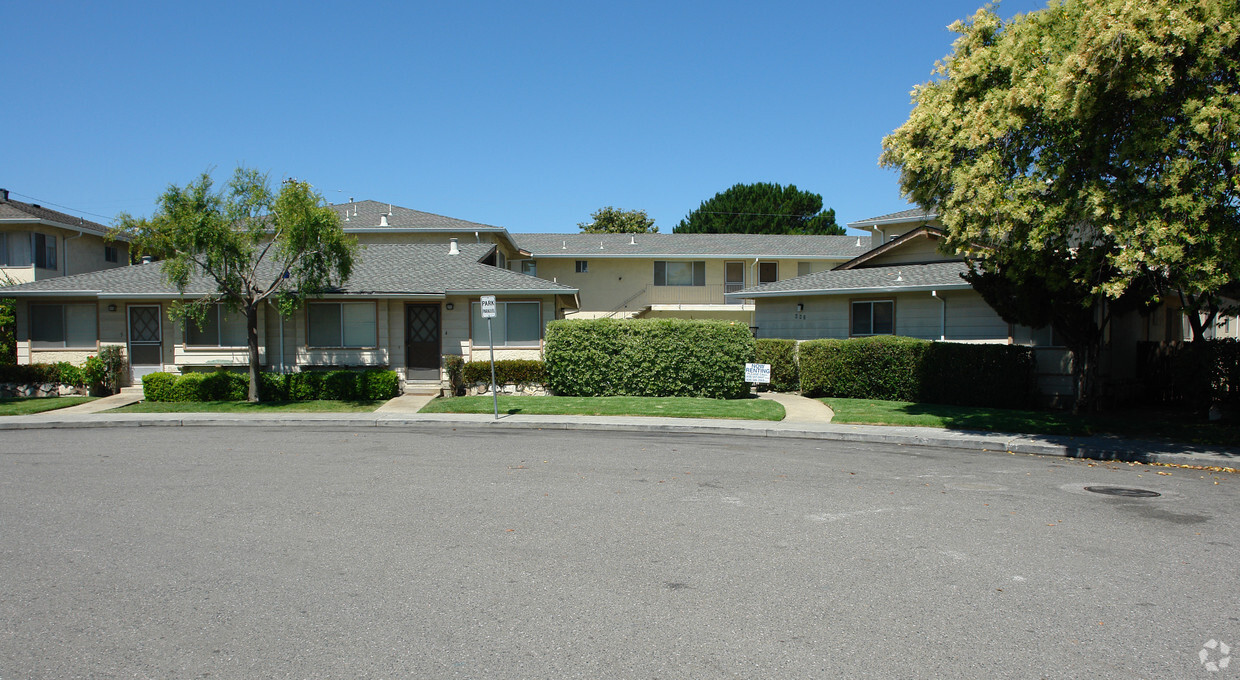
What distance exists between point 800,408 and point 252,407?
44.2 feet

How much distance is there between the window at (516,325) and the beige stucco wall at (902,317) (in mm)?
7603

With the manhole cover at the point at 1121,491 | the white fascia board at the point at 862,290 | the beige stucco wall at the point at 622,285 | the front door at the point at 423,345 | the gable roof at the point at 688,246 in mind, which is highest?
the gable roof at the point at 688,246

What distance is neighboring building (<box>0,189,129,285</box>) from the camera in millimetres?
28688

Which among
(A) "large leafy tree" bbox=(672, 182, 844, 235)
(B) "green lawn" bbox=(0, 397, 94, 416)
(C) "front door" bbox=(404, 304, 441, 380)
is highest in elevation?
(A) "large leafy tree" bbox=(672, 182, 844, 235)

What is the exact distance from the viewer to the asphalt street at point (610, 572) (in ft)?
14.2

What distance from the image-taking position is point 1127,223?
36.4 ft

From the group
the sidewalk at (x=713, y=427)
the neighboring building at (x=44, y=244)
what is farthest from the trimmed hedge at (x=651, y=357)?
the neighboring building at (x=44, y=244)

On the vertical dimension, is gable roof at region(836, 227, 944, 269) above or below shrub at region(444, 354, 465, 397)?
above

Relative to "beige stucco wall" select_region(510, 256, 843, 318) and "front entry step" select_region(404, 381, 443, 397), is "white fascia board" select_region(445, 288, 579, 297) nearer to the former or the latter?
"front entry step" select_region(404, 381, 443, 397)

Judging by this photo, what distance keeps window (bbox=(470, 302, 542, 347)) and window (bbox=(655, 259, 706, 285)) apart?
16.8 metres

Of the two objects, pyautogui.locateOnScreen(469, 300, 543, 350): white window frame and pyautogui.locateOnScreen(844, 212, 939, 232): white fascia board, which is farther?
pyautogui.locateOnScreen(844, 212, 939, 232): white fascia board

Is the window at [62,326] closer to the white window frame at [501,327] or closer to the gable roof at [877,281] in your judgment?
the white window frame at [501,327]

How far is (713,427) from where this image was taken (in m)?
15.1

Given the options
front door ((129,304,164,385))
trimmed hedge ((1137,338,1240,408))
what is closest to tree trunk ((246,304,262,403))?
front door ((129,304,164,385))
